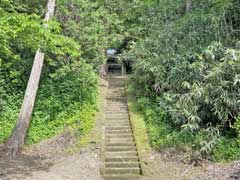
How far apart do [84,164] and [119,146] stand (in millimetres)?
1339

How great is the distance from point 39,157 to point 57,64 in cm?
432

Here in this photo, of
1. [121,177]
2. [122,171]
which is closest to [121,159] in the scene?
[122,171]

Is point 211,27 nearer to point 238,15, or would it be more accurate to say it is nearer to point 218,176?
point 238,15

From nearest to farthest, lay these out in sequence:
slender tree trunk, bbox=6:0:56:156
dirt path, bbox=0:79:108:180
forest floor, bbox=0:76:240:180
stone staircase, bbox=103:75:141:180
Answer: forest floor, bbox=0:76:240:180 → dirt path, bbox=0:79:108:180 → stone staircase, bbox=103:75:141:180 → slender tree trunk, bbox=6:0:56:156

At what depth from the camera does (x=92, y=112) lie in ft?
44.3

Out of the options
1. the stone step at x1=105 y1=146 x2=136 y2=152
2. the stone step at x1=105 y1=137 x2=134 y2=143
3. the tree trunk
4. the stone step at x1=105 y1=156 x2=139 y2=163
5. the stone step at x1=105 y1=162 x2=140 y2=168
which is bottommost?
the stone step at x1=105 y1=162 x2=140 y2=168

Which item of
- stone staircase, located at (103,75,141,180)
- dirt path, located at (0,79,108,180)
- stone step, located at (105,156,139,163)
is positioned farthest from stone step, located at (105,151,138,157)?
dirt path, located at (0,79,108,180)

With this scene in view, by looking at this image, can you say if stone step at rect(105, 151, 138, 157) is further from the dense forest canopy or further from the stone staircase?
the dense forest canopy

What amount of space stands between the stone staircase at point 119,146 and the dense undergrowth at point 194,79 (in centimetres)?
73

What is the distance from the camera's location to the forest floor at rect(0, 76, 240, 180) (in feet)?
30.7

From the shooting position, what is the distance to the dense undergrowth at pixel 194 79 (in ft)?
34.1

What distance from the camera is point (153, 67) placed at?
516 inches

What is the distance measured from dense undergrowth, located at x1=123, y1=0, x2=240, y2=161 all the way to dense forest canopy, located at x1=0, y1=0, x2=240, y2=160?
28mm

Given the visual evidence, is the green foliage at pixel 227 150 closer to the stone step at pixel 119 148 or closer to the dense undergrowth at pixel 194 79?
the dense undergrowth at pixel 194 79
